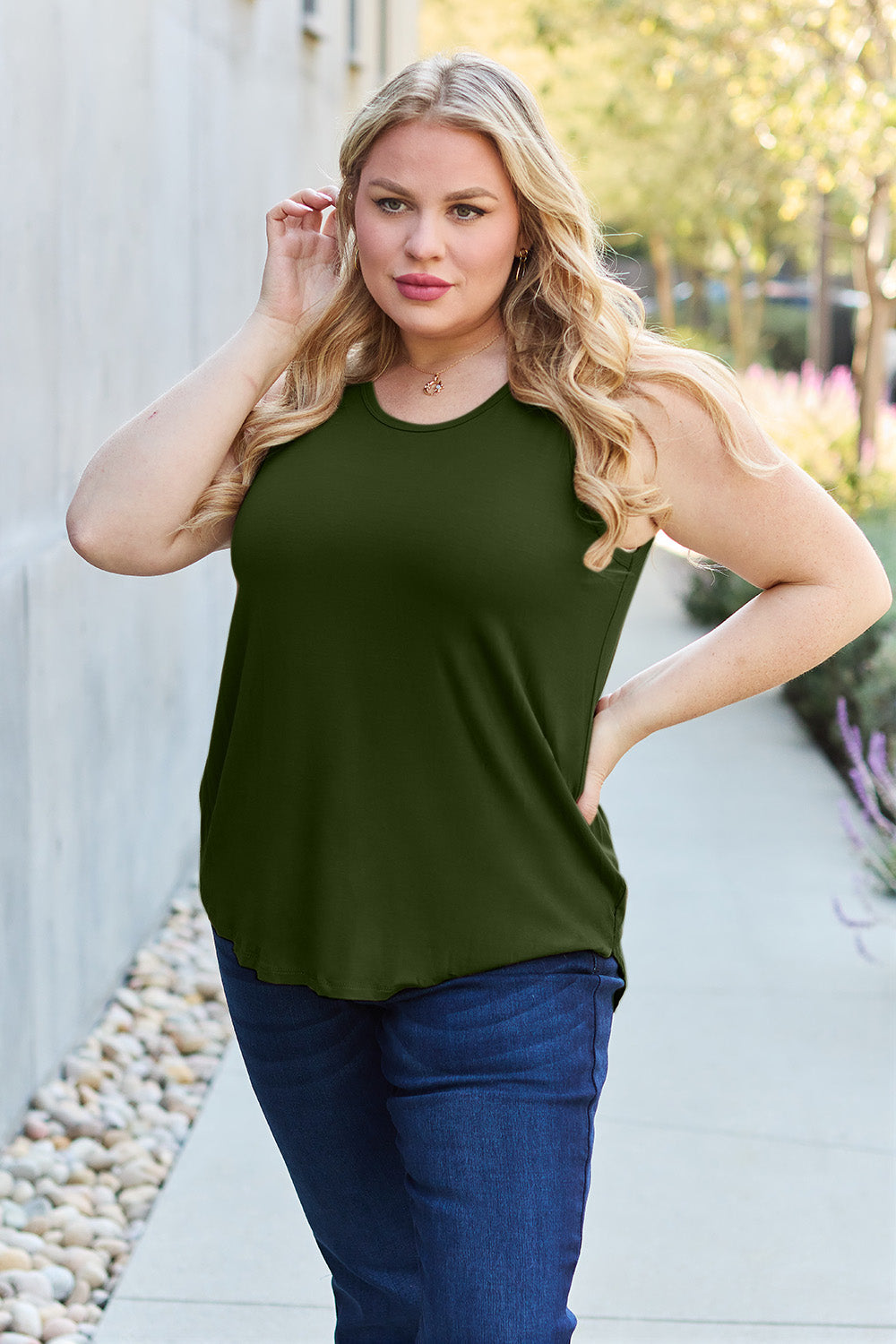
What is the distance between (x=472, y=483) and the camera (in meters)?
1.82

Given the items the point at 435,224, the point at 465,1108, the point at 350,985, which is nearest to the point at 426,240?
the point at 435,224

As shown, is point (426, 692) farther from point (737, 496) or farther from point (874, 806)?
point (874, 806)

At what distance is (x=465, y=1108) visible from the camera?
1.78 meters

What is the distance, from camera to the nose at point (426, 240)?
72.5 inches

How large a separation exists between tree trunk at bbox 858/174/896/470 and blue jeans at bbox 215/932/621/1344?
7.75 metres

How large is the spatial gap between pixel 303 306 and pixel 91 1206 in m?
2.21

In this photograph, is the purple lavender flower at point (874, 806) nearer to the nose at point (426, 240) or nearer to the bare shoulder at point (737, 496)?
the bare shoulder at point (737, 496)

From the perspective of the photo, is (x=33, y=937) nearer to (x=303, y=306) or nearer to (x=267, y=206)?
(x=303, y=306)

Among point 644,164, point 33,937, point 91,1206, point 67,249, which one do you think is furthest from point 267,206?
point 644,164

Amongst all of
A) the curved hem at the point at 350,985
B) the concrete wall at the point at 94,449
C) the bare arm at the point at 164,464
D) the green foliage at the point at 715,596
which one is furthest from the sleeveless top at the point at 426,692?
the green foliage at the point at 715,596

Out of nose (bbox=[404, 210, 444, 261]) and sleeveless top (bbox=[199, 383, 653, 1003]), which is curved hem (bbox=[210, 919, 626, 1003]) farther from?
nose (bbox=[404, 210, 444, 261])

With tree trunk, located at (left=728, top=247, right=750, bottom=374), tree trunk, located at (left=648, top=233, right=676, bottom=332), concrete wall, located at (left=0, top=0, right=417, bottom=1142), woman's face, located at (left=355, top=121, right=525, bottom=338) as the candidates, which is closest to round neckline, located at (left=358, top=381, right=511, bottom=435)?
woman's face, located at (left=355, top=121, right=525, bottom=338)

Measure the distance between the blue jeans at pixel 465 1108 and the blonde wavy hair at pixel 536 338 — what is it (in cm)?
54

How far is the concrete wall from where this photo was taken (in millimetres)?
3439
